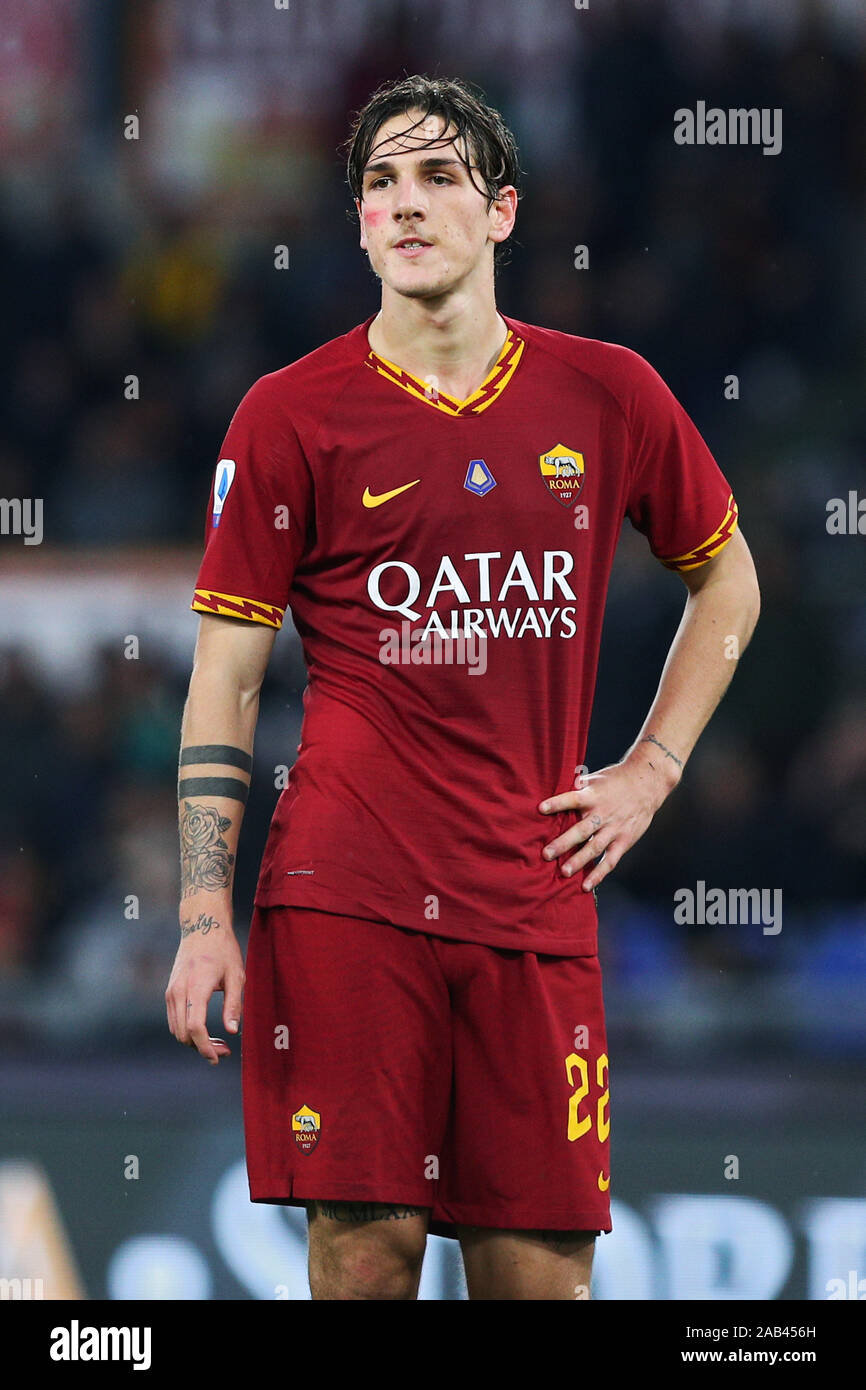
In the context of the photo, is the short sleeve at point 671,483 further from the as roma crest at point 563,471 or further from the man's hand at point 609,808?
the man's hand at point 609,808

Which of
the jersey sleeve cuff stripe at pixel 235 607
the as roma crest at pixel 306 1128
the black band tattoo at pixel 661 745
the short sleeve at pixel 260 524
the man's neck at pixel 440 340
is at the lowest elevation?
the as roma crest at pixel 306 1128

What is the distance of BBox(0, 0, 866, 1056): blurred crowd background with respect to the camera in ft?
17.3

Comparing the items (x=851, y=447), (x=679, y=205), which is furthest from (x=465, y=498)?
(x=679, y=205)

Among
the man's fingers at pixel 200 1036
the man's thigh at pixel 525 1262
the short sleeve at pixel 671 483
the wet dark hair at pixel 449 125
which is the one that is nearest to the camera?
the man's fingers at pixel 200 1036

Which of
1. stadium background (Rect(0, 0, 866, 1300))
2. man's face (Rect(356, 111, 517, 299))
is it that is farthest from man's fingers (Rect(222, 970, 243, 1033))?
stadium background (Rect(0, 0, 866, 1300))

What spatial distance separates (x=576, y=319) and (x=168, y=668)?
1717mm

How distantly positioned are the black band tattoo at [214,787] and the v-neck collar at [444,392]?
660mm

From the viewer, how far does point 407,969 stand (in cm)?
267

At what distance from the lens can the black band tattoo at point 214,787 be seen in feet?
9.14

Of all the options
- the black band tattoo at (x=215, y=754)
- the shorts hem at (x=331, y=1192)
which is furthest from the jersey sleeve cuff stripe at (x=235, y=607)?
the shorts hem at (x=331, y=1192)

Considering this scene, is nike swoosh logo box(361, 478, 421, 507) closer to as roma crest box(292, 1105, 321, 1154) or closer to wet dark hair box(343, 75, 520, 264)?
wet dark hair box(343, 75, 520, 264)

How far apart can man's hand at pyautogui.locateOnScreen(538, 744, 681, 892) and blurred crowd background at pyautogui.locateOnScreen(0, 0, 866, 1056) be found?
205 cm

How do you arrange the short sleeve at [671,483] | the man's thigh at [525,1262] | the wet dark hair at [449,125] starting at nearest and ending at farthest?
the man's thigh at [525,1262]
the wet dark hair at [449,125]
the short sleeve at [671,483]

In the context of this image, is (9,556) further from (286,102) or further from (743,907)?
(743,907)
